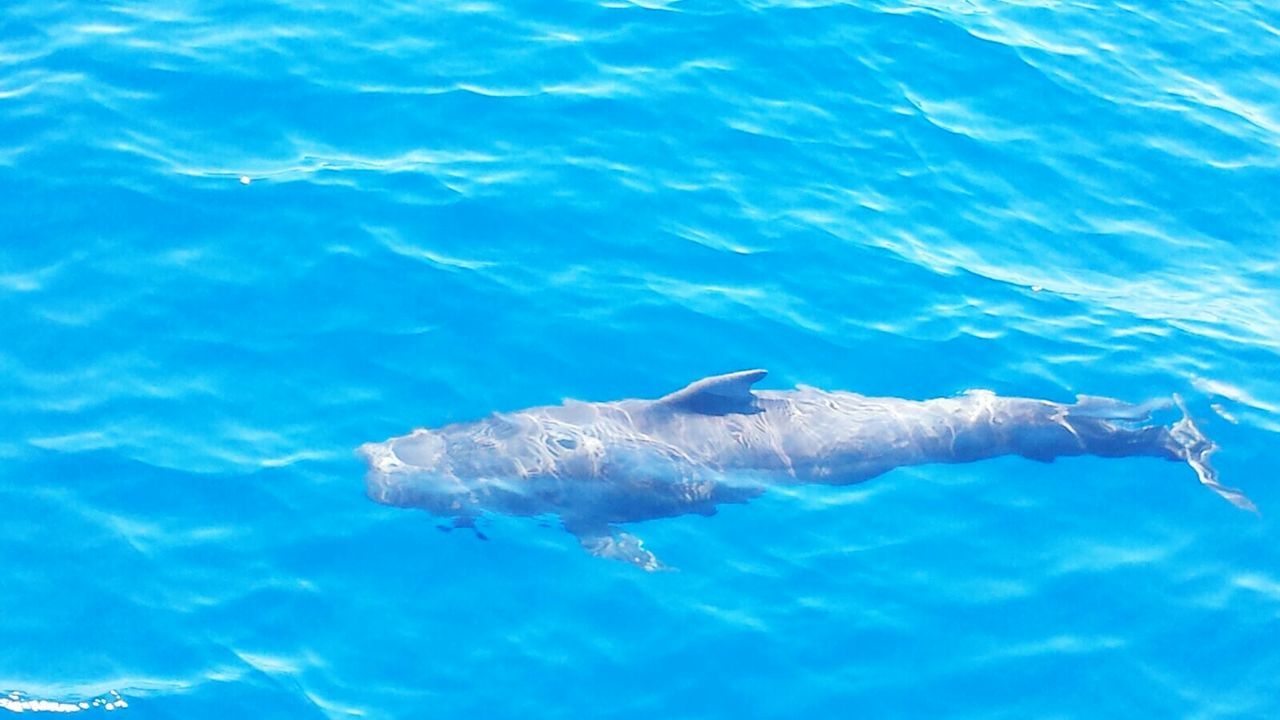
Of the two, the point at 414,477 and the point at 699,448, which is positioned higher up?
the point at 414,477

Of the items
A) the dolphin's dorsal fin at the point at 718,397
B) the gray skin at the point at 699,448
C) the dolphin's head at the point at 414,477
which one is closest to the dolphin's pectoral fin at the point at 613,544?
the gray skin at the point at 699,448

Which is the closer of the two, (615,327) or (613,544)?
(613,544)

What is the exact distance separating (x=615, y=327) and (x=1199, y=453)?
621cm

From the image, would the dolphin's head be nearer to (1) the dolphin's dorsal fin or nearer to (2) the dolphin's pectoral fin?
(2) the dolphin's pectoral fin

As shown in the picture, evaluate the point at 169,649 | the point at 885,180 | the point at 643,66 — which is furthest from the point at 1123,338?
the point at 169,649

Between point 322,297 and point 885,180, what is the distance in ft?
24.1

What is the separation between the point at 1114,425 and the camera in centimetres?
1303

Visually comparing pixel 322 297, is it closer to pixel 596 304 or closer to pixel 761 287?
pixel 596 304

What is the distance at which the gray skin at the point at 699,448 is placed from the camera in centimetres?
1175

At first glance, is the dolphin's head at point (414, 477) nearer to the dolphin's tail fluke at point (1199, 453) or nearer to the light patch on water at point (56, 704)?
the light patch on water at point (56, 704)

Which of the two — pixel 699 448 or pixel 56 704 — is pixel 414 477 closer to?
pixel 699 448

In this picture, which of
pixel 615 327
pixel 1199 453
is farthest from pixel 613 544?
pixel 1199 453

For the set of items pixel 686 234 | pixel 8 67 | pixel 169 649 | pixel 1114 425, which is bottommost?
pixel 169 649

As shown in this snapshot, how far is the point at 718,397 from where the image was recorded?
12.1 metres
